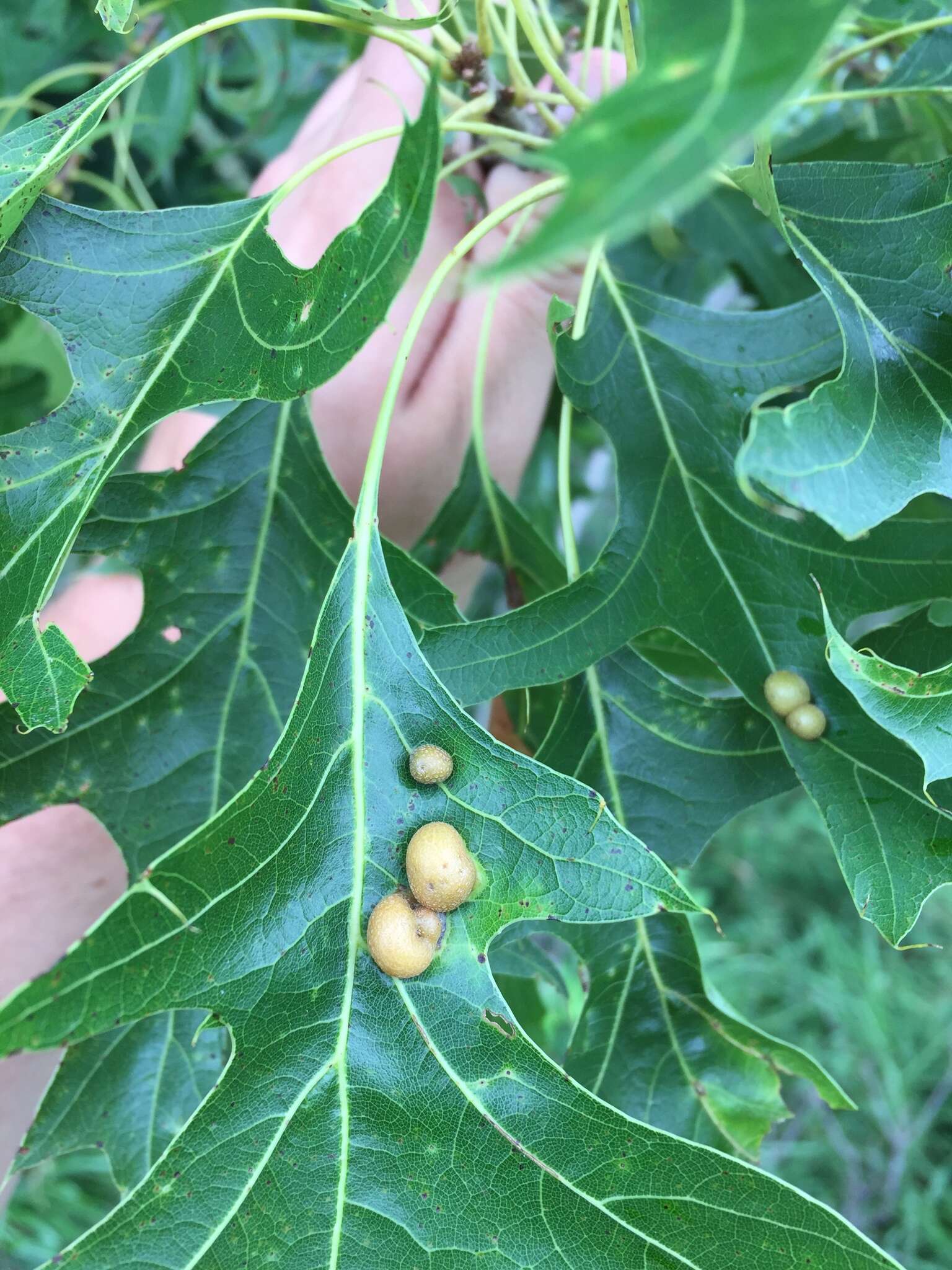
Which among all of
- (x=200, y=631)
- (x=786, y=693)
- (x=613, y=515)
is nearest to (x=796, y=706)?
(x=786, y=693)

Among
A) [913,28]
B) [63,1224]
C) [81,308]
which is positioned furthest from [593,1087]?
[63,1224]

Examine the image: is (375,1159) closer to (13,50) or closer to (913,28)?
(913,28)

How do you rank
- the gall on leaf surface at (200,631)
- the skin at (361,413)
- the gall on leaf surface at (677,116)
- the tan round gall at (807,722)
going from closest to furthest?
the gall on leaf surface at (677,116), the tan round gall at (807,722), the gall on leaf surface at (200,631), the skin at (361,413)

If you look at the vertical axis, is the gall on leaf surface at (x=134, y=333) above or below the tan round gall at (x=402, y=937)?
above

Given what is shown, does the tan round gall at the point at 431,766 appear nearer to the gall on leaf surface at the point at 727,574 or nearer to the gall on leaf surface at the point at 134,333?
the gall on leaf surface at the point at 727,574

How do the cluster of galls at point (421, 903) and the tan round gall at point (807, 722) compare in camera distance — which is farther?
the tan round gall at point (807, 722)

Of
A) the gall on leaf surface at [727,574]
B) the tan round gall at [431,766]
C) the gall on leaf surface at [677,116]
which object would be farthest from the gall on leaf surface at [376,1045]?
the gall on leaf surface at [677,116]
